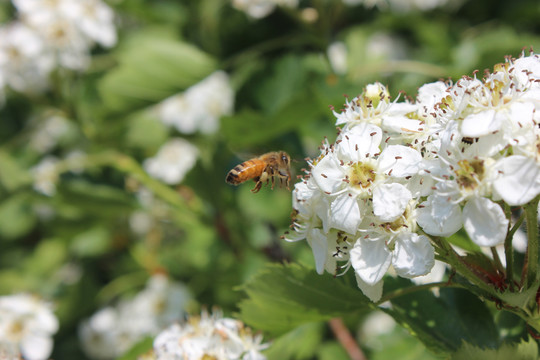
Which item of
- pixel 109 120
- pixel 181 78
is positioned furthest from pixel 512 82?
pixel 109 120

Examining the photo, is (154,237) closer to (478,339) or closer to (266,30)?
(266,30)

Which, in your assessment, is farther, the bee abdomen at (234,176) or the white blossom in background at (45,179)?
the white blossom in background at (45,179)

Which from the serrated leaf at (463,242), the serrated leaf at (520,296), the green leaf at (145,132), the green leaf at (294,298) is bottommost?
the green leaf at (145,132)

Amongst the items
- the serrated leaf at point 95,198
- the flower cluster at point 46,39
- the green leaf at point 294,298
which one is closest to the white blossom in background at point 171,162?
the serrated leaf at point 95,198

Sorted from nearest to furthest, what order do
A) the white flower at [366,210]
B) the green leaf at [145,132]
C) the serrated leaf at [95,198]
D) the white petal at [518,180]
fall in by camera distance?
the white petal at [518,180], the white flower at [366,210], the serrated leaf at [95,198], the green leaf at [145,132]

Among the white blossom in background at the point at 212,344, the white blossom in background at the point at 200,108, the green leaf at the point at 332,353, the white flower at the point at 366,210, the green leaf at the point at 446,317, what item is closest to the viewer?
the white flower at the point at 366,210

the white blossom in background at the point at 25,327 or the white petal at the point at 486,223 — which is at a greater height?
the white petal at the point at 486,223

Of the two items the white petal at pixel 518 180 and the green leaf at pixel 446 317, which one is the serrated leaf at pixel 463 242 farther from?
the white petal at pixel 518 180

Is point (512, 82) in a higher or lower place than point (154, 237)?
higher
